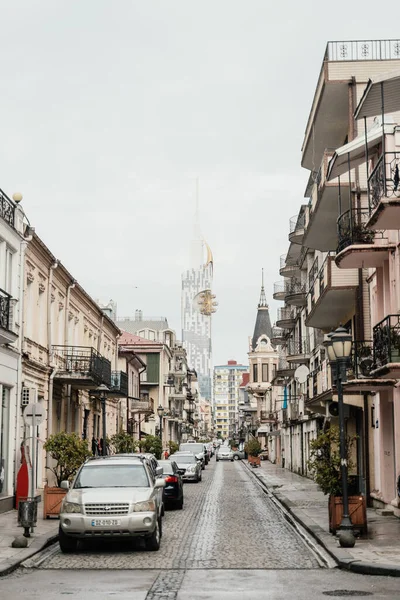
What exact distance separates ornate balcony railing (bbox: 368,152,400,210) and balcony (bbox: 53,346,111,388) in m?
15.1

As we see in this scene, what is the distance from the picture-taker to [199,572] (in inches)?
467

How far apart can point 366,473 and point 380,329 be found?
24.0ft

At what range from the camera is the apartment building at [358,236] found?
18.1 metres

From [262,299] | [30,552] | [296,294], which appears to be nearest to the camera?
[30,552]

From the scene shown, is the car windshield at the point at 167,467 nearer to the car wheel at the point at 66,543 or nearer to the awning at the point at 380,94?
the car wheel at the point at 66,543

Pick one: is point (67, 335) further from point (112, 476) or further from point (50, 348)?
point (112, 476)

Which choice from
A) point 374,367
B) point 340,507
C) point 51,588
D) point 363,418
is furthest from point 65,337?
point 51,588

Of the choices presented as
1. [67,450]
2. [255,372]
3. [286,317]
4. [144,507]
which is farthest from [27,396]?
[255,372]

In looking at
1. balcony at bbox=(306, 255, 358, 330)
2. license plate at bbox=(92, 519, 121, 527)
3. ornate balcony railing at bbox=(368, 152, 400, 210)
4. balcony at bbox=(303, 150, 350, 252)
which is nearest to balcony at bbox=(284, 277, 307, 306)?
balcony at bbox=(306, 255, 358, 330)

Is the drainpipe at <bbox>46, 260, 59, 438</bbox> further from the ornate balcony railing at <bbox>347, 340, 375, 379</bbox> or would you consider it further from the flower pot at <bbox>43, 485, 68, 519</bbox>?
the ornate balcony railing at <bbox>347, 340, 375, 379</bbox>

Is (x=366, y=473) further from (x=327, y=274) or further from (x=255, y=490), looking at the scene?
(x=255, y=490)

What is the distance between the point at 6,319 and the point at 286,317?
1335 inches

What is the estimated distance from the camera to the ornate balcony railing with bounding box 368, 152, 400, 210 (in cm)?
1566

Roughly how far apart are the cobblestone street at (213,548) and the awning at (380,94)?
833 centimetres
